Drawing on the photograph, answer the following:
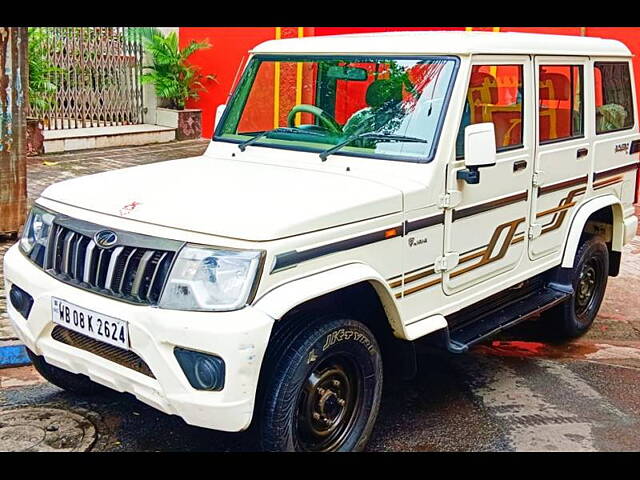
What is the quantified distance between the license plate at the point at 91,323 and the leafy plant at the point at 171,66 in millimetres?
9926

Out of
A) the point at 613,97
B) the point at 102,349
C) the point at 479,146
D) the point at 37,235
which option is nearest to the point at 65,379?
the point at 37,235

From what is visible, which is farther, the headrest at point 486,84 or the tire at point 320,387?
the headrest at point 486,84

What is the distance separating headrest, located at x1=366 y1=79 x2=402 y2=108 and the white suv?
13 mm

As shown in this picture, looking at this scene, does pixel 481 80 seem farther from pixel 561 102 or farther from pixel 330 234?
pixel 330 234

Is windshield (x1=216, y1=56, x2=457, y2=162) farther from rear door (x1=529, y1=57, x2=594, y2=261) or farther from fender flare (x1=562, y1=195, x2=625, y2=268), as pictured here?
fender flare (x1=562, y1=195, x2=625, y2=268)

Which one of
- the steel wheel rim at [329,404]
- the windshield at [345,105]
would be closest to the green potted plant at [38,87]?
the windshield at [345,105]

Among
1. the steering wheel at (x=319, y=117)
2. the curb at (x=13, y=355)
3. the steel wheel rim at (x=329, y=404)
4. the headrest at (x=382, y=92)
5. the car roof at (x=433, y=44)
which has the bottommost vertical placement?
the curb at (x=13, y=355)

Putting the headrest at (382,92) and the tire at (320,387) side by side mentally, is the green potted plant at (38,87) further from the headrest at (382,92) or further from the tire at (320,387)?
the tire at (320,387)

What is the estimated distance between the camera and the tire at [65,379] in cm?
433

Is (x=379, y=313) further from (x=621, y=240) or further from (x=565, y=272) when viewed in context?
(x=621, y=240)

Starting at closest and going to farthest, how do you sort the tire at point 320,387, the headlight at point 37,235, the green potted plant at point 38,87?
the tire at point 320,387 < the headlight at point 37,235 < the green potted plant at point 38,87

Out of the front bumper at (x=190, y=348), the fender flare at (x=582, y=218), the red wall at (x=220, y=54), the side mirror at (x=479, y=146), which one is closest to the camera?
the front bumper at (x=190, y=348)

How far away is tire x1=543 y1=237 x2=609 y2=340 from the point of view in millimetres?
5695

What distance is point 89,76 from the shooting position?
12.8m
